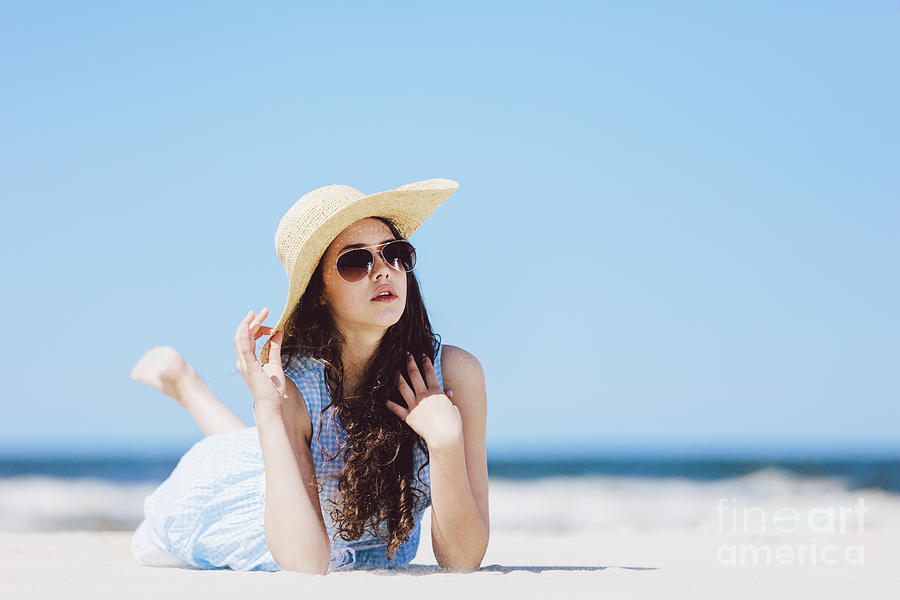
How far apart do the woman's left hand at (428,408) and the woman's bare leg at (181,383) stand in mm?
2284

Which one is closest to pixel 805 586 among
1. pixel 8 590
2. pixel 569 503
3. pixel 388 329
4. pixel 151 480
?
pixel 388 329

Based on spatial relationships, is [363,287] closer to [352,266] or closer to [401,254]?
[352,266]

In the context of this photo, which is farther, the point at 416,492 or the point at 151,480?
the point at 151,480

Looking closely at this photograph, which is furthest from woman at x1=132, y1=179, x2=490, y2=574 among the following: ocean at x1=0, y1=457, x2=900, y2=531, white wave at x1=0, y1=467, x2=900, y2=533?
ocean at x1=0, y1=457, x2=900, y2=531

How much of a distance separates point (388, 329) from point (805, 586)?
198cm

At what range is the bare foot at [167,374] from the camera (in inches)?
226

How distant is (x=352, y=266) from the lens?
3.65 m

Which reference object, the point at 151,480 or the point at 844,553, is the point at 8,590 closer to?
the point at 844,553

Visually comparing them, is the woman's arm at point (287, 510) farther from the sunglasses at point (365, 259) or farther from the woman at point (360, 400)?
the sunglasses at point (365, 259)

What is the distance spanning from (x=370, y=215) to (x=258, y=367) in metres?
0.82

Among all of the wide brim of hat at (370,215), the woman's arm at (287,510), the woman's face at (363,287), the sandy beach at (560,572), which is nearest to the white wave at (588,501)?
the sandy beach at (560,572)

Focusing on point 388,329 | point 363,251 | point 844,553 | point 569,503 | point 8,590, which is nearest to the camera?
point 8,590

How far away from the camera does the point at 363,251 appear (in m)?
3.67

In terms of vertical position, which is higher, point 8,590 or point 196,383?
point 196,383
